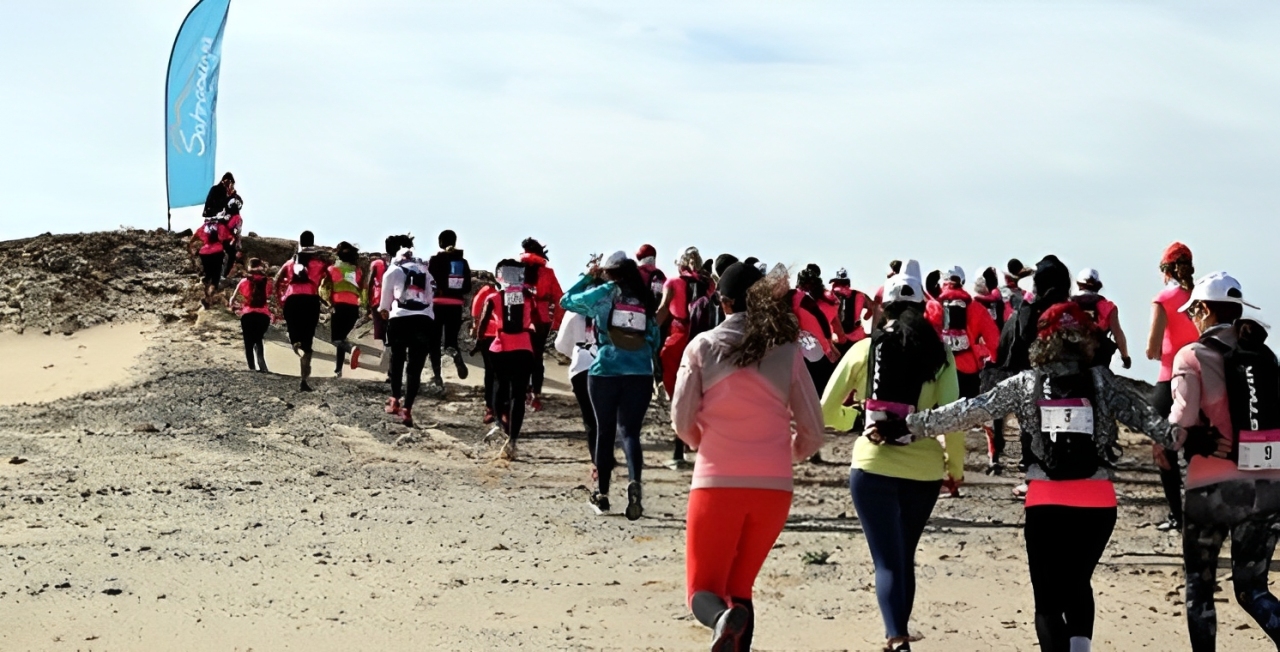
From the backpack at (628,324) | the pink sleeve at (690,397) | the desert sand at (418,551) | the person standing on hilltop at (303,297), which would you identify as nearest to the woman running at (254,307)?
the person standing on hilltop at (303,297)

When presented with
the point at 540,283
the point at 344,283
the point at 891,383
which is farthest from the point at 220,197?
the point at 891,383

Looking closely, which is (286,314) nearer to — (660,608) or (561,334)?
(561,334)

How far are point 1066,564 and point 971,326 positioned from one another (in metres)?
7.51

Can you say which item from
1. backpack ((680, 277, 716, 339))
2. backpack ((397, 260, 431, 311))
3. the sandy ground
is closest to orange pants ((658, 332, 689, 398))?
backpack ((680, 277, 716, 339))

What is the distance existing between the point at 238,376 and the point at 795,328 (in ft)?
44.5

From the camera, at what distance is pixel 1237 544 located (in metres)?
6.71

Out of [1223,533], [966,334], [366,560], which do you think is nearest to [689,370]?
[1223,533]

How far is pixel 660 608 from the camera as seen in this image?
8.40m

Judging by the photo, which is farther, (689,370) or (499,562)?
(499,562)

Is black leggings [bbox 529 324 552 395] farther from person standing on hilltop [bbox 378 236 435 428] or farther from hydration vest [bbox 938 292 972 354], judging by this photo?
hydration vest [bbox 938 292 972 354]

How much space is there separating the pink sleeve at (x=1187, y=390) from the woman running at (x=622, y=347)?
14.0ft

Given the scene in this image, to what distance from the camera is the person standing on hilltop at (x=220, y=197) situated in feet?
74.5

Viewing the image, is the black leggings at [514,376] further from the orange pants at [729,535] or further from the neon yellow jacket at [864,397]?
the orange pants at [729,535]

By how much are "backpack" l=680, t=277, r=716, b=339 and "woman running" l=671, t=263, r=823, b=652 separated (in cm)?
626
